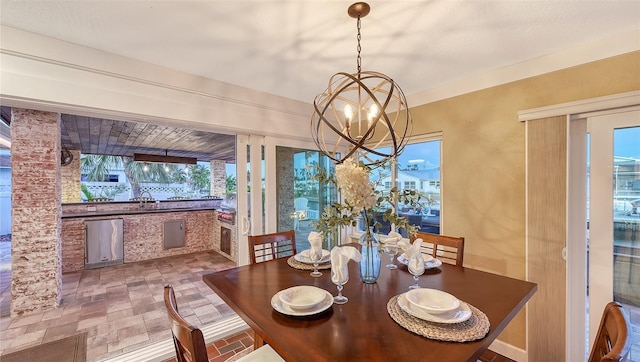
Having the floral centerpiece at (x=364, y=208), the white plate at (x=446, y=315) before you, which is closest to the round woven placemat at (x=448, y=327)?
the white plate at (x=446, y=315)

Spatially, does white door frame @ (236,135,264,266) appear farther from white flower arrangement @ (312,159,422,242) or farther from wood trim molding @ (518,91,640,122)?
wood trim molding @ (518,91,640,122)

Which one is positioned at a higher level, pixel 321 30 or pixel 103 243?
pixel 321 30

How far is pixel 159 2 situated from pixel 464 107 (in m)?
2.65

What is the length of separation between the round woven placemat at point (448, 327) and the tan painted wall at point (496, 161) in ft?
4.76

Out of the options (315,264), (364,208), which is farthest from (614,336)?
(315,264)

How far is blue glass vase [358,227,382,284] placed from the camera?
1523 mm

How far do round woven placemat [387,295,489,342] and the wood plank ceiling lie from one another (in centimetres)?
383

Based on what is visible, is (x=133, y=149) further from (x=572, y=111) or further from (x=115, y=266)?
(x=572, y=111)

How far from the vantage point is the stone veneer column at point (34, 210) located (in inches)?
109

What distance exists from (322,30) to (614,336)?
2064 millimetres

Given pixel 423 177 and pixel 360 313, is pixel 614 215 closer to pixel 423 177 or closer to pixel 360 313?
pixel 423 177

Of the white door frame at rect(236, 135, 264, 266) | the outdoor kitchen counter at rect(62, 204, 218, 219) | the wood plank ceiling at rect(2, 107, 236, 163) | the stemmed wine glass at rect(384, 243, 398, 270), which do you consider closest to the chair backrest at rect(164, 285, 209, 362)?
the stemmed wine glass at rect(384, 243, 398, 270)

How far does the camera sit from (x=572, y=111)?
1938mm

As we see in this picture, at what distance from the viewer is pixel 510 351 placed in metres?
2.25
